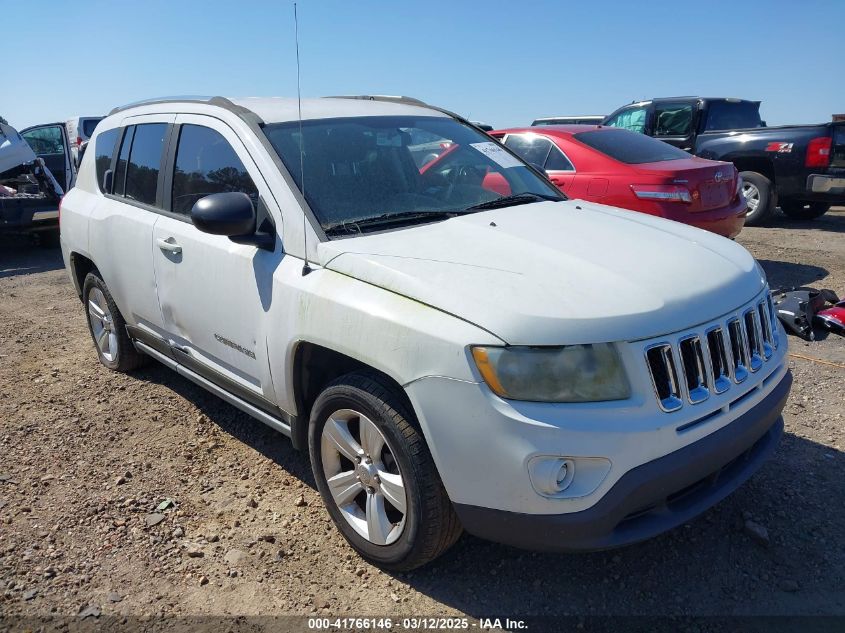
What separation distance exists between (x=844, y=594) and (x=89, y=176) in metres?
4.90

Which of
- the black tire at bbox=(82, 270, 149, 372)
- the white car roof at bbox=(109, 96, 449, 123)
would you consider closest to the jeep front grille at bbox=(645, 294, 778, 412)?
the white car roof at bbox=(109, 96, 449, 123)

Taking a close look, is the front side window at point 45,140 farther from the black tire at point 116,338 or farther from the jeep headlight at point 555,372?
the jeep headlight at point 555,372

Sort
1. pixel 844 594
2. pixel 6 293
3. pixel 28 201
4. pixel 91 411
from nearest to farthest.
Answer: pixel 844 594 < pixel 91 411 < pixel 6 293 < pixel 28 201

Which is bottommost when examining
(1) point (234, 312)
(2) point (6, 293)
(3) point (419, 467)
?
(2) point (6, 293)

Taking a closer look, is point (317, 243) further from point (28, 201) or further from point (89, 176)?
point (28, 201)

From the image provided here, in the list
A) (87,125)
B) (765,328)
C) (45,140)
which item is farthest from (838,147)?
(45,140)

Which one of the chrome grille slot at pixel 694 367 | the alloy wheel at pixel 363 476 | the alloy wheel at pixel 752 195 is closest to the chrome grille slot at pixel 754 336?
the chrome grille slot at pixel 694 367

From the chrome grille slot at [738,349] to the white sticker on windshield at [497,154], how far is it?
1724 millimetres

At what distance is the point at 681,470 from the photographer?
2229mm

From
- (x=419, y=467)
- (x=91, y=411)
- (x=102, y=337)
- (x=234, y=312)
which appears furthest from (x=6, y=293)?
(x=419, y=467)

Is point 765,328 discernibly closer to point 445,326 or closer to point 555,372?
point 555,372

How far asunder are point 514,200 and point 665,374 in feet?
4.92

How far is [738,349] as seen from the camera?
2543mm

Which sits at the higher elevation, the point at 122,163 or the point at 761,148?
the point at 122,163
